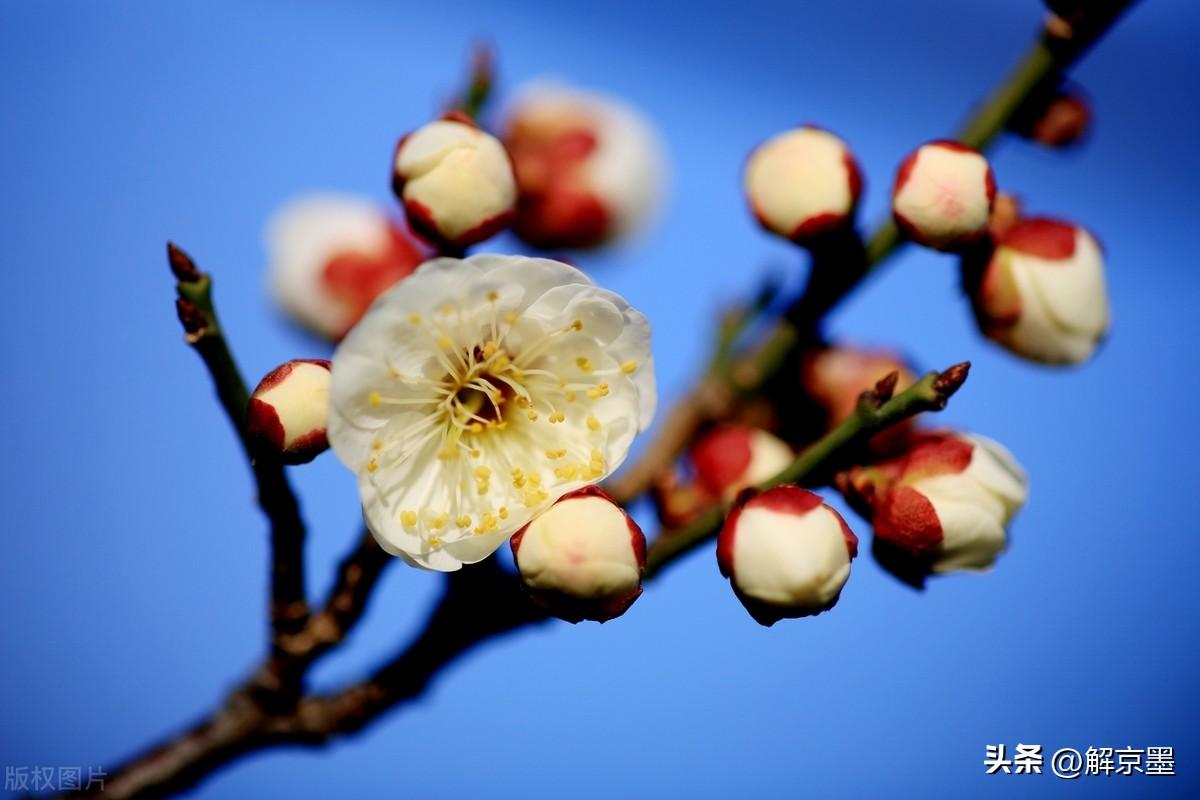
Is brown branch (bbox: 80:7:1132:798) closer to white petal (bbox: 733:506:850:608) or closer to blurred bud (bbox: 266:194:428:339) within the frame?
white petal (bbox: 733:506:850:608)

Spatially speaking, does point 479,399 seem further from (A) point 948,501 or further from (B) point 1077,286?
(B) point 1077,286

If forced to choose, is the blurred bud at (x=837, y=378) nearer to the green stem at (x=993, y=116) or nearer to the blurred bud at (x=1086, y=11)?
the green stem at (x=993, y=116)

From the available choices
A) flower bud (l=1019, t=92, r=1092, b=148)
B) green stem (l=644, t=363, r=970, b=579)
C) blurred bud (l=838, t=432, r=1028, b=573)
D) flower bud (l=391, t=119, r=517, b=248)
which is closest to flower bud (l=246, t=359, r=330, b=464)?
flower bud (l=391, t=119, r=517, b=248)

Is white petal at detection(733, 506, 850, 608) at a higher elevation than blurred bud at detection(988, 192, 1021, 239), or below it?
below

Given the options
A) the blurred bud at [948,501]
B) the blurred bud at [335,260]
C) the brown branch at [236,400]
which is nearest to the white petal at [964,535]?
the blurred bud at [948,501]

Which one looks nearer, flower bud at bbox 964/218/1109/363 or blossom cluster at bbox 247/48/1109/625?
blossom cluster at bbox 247/48/1109/625

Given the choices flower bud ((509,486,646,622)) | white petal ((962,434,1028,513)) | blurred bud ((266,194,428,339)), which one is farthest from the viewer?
blurred bud ((266,194,428,339))
